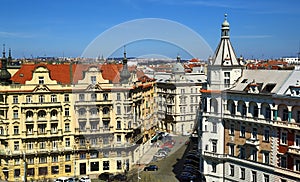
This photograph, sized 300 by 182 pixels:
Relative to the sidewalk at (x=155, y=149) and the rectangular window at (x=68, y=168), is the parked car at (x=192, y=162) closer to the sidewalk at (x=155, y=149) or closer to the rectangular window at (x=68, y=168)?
the sidewalk at (x=155, y=149)

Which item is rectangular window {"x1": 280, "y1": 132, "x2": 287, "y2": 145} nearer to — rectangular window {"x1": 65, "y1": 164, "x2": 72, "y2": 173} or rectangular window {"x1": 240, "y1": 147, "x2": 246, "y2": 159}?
rectangular window {"x1": 240, "y1": 147, "x2": 246, "y2": 159}

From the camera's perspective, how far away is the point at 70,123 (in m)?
26.0

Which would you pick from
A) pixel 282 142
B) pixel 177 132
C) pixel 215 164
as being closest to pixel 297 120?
pixel 282 142

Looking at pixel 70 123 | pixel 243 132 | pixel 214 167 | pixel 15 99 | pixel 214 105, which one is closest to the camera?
pixel 243 132

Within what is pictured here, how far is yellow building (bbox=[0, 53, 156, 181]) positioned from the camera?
2489cm

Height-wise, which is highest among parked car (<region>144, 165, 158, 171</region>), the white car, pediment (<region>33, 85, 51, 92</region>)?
pediment (<region>33, 85, 51, 92</region>)

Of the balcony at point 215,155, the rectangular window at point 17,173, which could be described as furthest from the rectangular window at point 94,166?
the balcony at point 215,155

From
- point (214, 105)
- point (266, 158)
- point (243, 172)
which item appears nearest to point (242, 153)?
point (243, 172)

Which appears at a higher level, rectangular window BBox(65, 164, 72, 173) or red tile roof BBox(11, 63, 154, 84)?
red tile roof BBox(11, 63, 154, 84)

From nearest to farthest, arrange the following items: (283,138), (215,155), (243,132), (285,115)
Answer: (285,115) < (283,138) < (243,132) < (215,155)

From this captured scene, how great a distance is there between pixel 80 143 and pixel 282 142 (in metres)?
12.3

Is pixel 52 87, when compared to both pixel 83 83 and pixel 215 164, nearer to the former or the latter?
pixel 83 83

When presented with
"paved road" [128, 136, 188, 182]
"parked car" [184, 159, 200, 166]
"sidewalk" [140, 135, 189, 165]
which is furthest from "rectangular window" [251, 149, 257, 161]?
"sidewalk" [140, 135, 189, 165]

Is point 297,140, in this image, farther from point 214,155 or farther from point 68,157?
point 68,157
